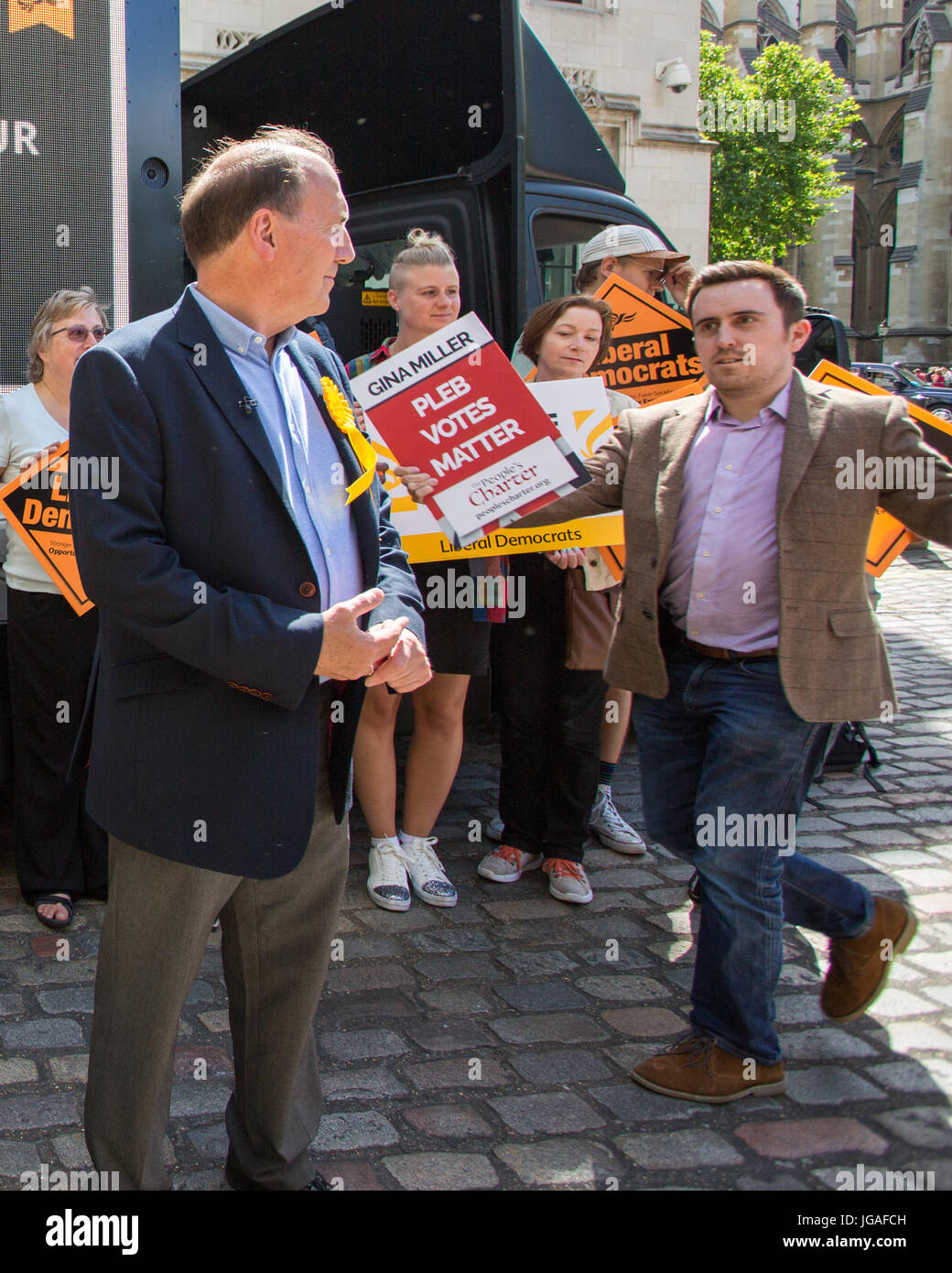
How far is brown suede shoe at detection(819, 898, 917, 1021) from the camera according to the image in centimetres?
351

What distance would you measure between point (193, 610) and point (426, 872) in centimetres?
267

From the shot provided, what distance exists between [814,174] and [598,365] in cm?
2975

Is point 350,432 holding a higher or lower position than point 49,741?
higher

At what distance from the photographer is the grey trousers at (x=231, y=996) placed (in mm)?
2324

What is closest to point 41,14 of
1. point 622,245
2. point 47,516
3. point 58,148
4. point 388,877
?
point 58,148

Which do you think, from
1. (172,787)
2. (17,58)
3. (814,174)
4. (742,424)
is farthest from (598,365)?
(814,174)

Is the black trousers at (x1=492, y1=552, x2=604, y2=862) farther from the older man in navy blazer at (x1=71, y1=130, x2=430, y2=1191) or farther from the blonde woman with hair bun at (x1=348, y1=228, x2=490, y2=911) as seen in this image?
the older man in navy blazer at (x1=71, y1=130, x2=430, y2=1191)

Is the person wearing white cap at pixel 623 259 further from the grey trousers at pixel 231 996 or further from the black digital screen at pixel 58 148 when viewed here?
the grey trousers at pixel 231 996

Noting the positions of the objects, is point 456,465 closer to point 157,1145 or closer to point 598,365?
point 598,365

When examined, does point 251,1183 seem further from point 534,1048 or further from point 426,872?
point 426,872

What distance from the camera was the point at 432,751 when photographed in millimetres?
4691

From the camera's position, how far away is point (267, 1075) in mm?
2561

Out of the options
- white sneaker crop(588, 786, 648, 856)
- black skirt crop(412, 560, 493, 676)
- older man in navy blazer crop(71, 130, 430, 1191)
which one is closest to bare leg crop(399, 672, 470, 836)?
black skirt crop(412, 560, 493, 676)

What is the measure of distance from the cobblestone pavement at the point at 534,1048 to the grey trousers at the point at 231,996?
29 centimetres
